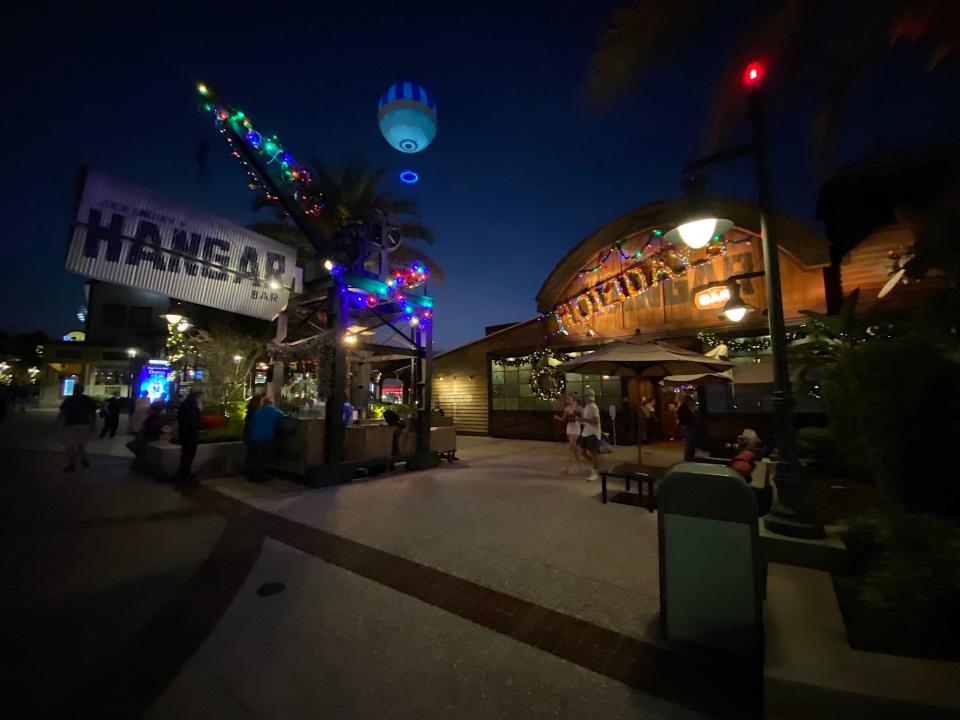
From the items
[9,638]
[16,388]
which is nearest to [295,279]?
[9,638]

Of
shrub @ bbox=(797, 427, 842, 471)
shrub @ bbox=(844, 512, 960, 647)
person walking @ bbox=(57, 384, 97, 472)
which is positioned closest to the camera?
shrub @ bbox=(844, 512, 960, 647)

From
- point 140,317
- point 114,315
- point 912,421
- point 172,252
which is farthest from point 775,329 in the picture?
point 114,315

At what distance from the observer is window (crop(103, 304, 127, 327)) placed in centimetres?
3716

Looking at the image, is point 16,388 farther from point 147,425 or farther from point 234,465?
point 234,465

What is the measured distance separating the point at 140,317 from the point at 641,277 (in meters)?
45.3

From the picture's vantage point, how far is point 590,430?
8570 mm

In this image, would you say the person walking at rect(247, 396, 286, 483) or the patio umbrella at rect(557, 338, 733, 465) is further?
the person walking at rect(247, 396, 286, 483)

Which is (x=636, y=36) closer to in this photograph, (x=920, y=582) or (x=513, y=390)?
(x=920, y=582)

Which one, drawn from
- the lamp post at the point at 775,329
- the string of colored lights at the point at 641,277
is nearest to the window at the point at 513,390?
the string of colored lights at the point at 641,277

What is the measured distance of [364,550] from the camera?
15.5 feet

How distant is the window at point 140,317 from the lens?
3788cm

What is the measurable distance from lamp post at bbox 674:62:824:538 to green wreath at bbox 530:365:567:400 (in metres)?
11.2

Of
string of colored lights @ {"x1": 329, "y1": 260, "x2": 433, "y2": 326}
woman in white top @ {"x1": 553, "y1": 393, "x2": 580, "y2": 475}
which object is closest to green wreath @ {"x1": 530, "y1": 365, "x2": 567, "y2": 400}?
woman in white top @ {"x1": 553, "y1": 393, "x2": 580, "y2": 475}

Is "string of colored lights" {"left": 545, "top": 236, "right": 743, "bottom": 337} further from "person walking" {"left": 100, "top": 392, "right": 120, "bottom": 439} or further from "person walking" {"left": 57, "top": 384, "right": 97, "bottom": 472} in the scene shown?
"person walking" {"left": 100, "top": 392, "right": 120, "bottom": 439}
